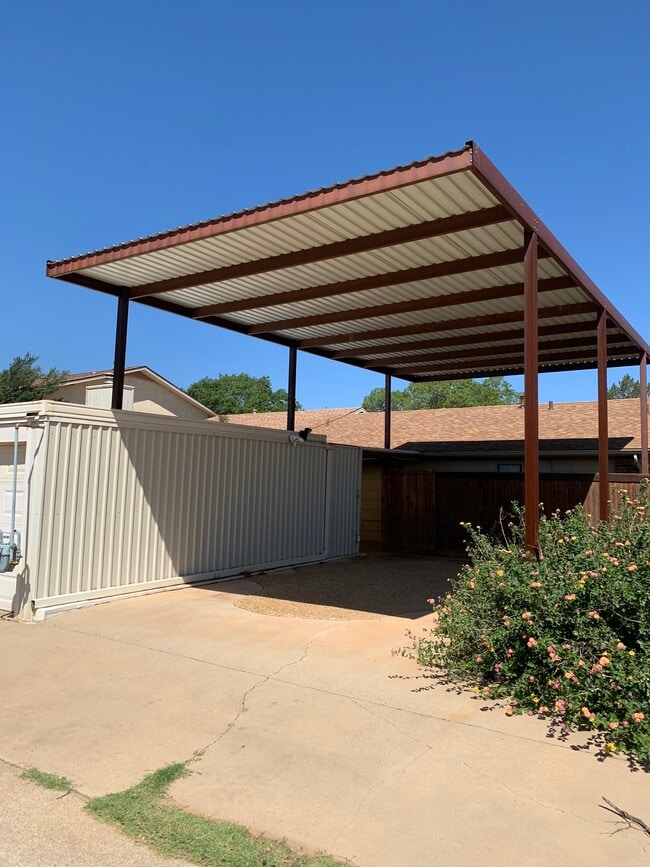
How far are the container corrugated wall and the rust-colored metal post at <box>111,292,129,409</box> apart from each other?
64 centimetres

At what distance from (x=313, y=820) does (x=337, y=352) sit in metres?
12.2

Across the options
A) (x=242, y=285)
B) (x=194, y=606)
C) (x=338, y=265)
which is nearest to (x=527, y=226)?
(x=338, y=265)

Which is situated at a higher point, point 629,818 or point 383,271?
point 383,271

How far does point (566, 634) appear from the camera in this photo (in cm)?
470

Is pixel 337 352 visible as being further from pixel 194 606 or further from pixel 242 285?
pixel 194 606

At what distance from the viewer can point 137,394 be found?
29.0 m

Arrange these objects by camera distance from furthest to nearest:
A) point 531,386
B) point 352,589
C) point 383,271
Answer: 1. point 352,589
2. point 383,271
3. point 531,386

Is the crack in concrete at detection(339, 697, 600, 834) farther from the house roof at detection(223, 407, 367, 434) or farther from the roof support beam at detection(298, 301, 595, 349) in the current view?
the house roof at detection(223, 407, 367, 434)

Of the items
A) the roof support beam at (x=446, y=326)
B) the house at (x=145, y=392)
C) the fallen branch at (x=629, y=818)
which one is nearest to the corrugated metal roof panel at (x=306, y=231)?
the roof support beam at (x=446, y=326)

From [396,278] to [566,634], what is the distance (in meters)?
5.99

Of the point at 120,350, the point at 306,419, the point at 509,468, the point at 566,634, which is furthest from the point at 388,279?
the point at 306,419

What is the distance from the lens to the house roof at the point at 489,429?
16.5 metres

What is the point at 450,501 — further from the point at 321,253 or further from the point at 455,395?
A: the point at 455,395

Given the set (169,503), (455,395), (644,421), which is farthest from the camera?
(455,395)
